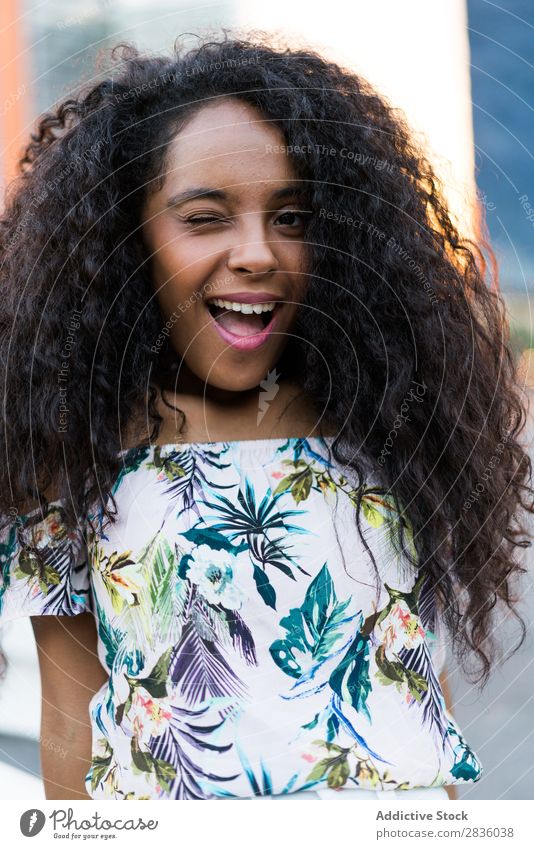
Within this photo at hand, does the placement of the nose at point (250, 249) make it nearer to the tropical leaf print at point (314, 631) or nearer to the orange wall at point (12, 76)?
the tropical leaf print at point (314, 631)

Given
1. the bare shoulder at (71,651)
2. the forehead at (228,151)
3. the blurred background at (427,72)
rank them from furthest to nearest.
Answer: the blurred background at (427,72), the bare shoulder at (71,651), the forehead at (228,151)

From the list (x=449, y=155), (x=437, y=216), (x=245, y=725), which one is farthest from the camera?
(x=449, y=155)

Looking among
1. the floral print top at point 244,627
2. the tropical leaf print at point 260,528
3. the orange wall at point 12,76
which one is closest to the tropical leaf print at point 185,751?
the floral print top at point 244,627

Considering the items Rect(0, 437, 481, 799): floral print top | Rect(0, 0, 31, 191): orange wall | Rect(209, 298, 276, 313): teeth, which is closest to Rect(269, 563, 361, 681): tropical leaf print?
Rect(0, 437, 481, 799): floral print top

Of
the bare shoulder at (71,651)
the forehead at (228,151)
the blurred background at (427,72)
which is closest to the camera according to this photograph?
the forehead at (228,151)

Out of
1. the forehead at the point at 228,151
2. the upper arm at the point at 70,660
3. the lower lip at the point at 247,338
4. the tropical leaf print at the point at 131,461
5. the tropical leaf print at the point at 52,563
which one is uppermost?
the forehead at the point at 228,151

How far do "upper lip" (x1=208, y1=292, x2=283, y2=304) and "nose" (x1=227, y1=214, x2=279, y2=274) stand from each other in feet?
0.07

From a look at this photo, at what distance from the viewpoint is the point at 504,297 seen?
86 cm

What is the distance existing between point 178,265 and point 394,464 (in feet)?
0.80

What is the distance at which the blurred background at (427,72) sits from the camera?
2.83 feet

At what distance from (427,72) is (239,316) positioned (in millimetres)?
421

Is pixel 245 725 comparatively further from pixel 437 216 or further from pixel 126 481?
pixel 437 216

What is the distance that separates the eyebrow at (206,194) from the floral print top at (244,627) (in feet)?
0.64

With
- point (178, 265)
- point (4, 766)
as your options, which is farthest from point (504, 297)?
point (4, 766)
